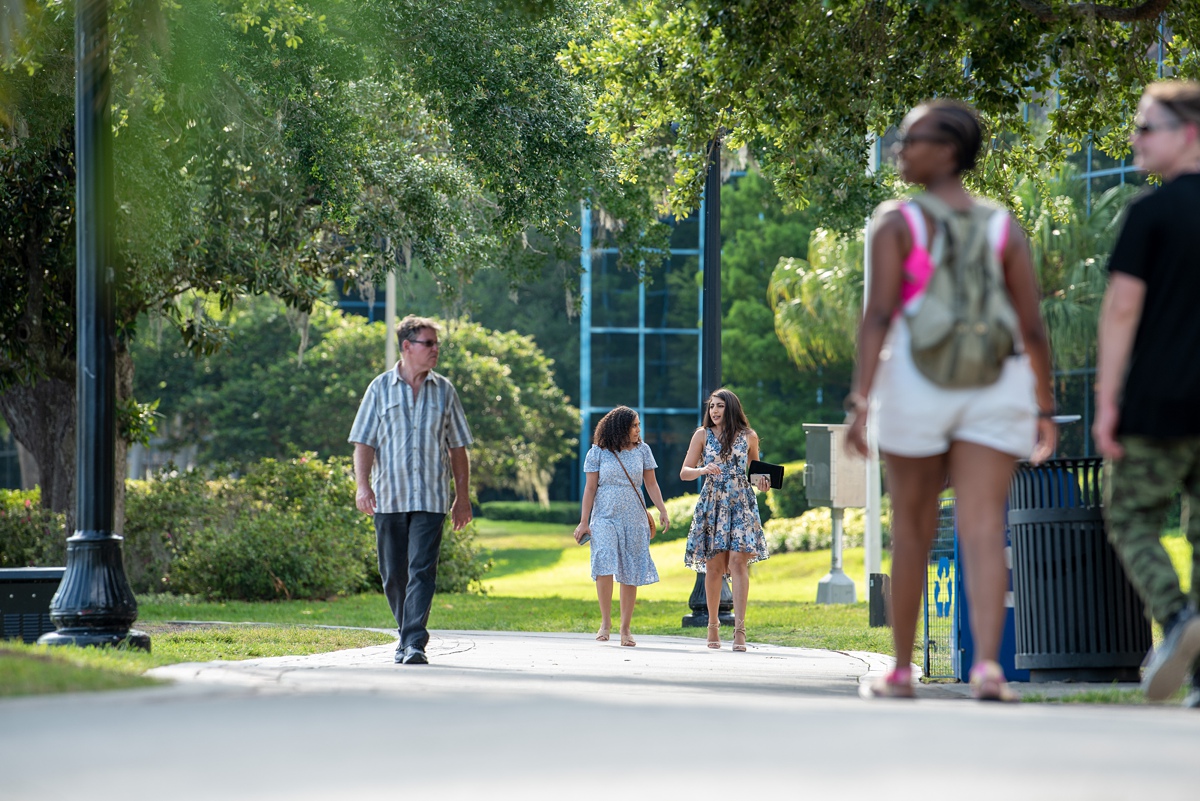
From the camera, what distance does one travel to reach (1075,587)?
726cm


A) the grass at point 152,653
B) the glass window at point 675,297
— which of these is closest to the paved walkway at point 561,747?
A: the grass at point 152,653

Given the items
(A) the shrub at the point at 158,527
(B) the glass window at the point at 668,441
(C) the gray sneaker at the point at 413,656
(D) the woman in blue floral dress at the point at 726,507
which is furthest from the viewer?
(B) the glass window at the point at 668,441

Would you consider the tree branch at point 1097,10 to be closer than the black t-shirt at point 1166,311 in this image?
No

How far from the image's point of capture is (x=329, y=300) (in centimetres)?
1859

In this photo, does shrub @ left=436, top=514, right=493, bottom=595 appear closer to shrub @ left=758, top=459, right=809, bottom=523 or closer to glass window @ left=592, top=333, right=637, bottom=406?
shrub @ left=758, top=459, right=809, bottom=523

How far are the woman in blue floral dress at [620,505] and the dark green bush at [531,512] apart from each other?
40.0 meters

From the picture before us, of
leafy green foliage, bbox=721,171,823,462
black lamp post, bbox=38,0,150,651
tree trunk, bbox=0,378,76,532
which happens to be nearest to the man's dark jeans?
black lamp post, bbox=38,0,150,651

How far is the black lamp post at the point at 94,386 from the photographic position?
8406mm

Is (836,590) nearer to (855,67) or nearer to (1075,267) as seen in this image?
(855,67)

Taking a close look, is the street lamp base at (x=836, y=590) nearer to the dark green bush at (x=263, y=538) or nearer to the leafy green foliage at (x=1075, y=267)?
the dark green bush at (x=263, y=538)

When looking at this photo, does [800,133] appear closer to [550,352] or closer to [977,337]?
[977,337]

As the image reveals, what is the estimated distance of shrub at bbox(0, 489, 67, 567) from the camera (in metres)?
17.5

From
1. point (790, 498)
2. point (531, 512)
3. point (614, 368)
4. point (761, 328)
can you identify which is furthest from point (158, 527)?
point (531, 512)

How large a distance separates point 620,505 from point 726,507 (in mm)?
954
